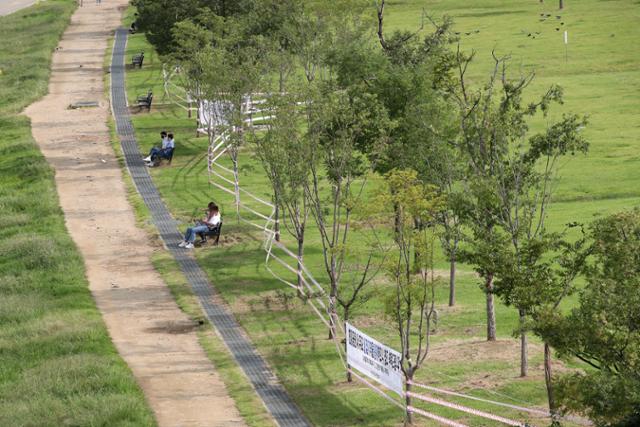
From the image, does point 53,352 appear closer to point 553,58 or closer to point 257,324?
point 257,324

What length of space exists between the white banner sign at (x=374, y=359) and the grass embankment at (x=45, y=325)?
4.33m

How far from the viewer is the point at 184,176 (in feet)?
152

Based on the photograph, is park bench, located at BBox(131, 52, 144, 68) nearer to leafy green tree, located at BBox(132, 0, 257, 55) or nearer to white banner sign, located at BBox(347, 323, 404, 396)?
leafy green tree, located at BBox(132, 0, 257, 55)

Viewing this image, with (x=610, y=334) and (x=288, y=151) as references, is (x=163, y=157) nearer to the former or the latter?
(x=288, y=151)

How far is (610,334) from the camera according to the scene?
1947 cm

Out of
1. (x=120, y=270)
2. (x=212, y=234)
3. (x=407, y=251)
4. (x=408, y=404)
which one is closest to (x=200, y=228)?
(x=212, y=234)

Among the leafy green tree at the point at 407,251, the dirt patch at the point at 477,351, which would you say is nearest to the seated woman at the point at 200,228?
the dirt patch at the point at 477,351

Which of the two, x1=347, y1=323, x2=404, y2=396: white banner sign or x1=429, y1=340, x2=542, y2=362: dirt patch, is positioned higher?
x1=347, y1=323, x2=404, y2=396: white banner sign

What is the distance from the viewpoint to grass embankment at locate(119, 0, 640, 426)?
26047 millimetres

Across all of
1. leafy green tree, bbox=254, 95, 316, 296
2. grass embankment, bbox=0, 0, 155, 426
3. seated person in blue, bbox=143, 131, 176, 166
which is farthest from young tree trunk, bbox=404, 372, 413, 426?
seated person in blue, bbox=143, 131, 176, 166

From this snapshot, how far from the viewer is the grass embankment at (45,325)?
24625mm

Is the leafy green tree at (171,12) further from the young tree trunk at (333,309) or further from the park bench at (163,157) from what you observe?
the young tree trunk at (333,309)

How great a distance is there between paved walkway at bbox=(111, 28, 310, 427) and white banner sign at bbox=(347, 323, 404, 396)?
1.59 metres

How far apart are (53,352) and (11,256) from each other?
8.86 m
